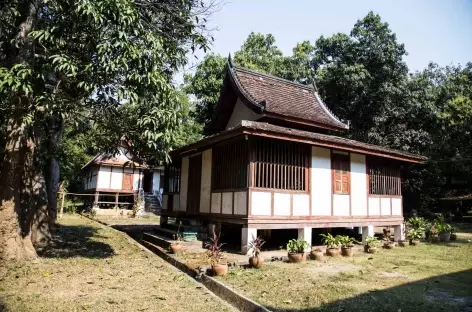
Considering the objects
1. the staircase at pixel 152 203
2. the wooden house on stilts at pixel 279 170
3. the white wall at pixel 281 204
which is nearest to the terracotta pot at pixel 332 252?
the wooden house on stilts at pixel 279 170

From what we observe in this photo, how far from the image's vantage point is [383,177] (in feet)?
46.0

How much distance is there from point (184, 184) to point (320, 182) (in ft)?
18.4

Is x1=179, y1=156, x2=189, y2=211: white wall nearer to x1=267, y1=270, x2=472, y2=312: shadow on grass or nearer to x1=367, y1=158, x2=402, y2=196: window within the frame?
x1=367, y1=158, x2=402, y2=196: window

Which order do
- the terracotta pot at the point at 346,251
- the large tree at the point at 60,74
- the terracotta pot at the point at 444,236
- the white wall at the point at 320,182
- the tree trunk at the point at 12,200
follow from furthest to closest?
the terracotta pot at the point at 444,236 → the white wall at the point at 320,182 → the terracotta pot at the point at 346,251 → the tree trunk at the point at 12,200 → the large tree at the point at 60,74

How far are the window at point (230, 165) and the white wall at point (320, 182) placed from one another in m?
2.42

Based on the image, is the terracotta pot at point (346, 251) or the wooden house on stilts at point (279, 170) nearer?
the terracotta pot at point (346, 251)

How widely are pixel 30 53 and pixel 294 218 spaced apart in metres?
7.93

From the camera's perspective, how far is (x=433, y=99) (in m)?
27.1

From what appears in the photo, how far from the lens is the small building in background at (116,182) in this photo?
3019 cm

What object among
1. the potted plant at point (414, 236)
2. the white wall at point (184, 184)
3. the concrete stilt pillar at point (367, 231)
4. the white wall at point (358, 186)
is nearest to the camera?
the white wall at point (358, 186)

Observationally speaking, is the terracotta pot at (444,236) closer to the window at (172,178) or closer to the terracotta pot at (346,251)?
the terracotta pot at (346,251)

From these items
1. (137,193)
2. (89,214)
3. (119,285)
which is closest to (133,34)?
(119,285)

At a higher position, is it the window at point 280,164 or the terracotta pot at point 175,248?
the window at point 280,164

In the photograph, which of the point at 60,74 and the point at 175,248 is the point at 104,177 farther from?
the point at 60,74
